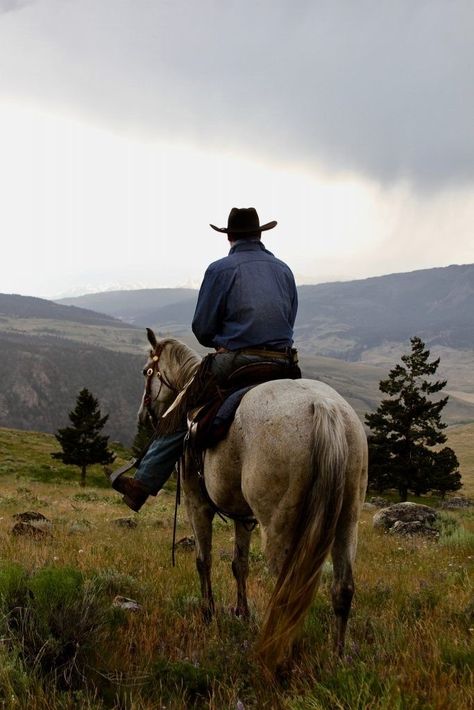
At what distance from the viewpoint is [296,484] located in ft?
13.0

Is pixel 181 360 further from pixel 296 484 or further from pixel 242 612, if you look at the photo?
pixel 296 484

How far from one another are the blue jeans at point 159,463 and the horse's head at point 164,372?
1173 mm

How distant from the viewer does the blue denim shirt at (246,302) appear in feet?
17.0

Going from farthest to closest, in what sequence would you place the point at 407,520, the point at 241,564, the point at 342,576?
the point at 407,520, the point at 241,564, the point at 342,576

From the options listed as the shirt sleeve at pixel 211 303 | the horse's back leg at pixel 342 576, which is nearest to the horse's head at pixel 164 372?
the shirt sleeve at pixel 211 303

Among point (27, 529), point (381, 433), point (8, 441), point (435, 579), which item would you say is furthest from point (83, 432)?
point (435, 579)

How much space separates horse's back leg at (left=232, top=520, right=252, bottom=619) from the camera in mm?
5770

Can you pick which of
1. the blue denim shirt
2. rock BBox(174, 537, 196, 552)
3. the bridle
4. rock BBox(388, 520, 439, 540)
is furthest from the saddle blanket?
rock BBox(388, 520, 439, 540)

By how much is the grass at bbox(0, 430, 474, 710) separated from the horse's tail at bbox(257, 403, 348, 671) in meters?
0.37

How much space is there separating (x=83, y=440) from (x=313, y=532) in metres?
50.9

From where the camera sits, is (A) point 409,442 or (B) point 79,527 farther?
(A) point 409,442

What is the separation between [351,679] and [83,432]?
51.8 meters

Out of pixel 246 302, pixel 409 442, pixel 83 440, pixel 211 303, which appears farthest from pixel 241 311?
pixel 83 440

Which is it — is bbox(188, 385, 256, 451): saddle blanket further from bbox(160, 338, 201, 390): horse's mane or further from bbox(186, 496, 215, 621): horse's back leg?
bbox(160, 338, 201, 390): horse's mane
